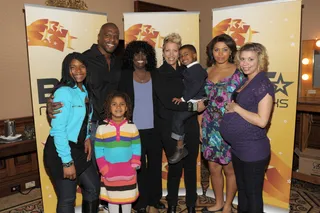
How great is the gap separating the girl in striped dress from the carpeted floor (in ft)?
2.90

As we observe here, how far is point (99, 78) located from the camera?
2.35 metres

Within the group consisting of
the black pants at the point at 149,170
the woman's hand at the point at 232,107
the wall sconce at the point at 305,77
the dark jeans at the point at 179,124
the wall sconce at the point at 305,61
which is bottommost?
the black pants at the point at 149,170

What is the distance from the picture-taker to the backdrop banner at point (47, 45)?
98.5 inches

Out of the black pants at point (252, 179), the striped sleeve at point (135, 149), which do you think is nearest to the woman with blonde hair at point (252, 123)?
the black pants at point (252, 179)

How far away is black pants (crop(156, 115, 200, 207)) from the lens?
2.43m

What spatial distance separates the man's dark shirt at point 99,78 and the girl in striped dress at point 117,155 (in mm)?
243

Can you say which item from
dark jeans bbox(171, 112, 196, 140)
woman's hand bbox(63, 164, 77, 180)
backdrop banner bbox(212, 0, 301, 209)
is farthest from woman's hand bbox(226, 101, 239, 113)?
woman's hand bbox(63, 164, 77, 180)

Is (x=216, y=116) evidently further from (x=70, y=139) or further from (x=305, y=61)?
(x=305, y=61)

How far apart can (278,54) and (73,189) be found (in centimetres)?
217

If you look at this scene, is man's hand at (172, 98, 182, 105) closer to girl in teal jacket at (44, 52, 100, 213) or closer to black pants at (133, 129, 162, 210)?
black pants at (133, 129, 162, 210)

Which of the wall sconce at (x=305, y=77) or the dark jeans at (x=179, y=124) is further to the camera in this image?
the wall sconce at (x=305, y=77)

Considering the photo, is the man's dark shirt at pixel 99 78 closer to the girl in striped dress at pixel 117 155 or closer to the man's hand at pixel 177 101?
the girl in striped dress at pixel 117 155

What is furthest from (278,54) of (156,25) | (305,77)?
(305,77)

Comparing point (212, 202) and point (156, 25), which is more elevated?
point (156, 25)
